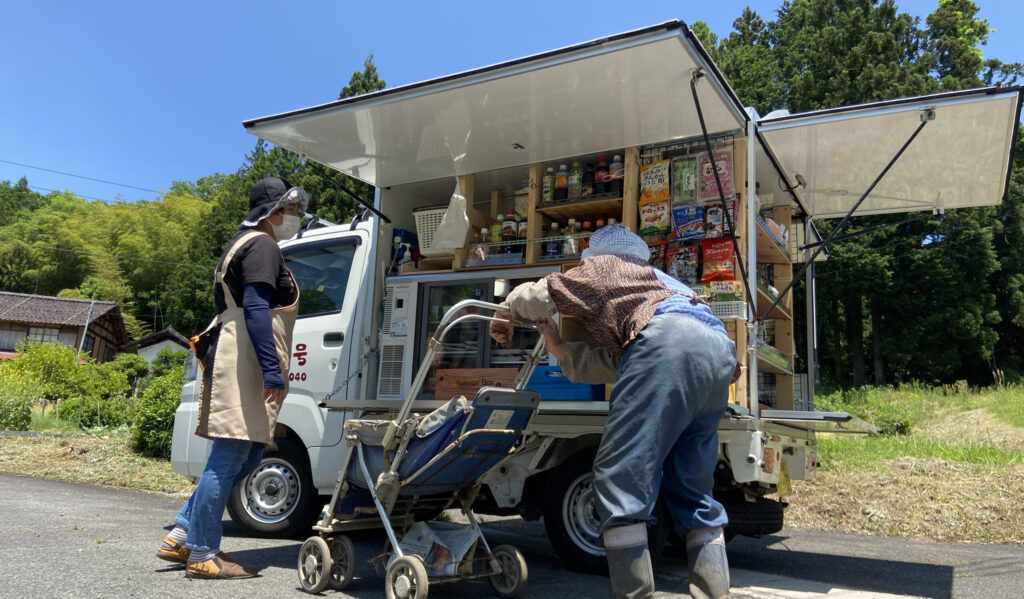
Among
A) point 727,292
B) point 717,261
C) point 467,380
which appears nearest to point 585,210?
point 717,261

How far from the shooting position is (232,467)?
11.4 ft

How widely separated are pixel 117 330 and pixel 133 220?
963 cm

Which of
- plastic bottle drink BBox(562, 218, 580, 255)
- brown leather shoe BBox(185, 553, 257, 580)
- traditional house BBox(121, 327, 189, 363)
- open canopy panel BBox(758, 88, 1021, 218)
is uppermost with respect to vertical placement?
traditional house BBox(121, 327, 189, 363)

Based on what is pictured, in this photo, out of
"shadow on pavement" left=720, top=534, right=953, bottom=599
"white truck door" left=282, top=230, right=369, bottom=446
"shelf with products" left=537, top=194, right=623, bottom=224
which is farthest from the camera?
"shelf with products" left=537, top=194, right=623, bottom=224

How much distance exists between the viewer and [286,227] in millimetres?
3922

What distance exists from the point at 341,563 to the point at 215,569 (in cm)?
57

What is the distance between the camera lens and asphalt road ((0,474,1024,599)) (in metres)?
3.24

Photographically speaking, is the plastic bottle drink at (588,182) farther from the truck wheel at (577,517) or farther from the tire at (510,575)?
the tire at (510,575)

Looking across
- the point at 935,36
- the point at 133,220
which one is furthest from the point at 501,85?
the point at 133,220

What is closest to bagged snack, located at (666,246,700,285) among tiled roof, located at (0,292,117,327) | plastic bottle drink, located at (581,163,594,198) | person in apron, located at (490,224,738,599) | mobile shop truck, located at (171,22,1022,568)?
mobile shop truck, located at (171,22,1022,568)

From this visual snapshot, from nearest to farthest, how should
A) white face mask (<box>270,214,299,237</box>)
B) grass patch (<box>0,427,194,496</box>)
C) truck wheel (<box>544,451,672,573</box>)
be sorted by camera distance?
white face mask (<box>270,214,299,237</box>) → truck wheel (<box>544,451,672,573</box>) → grass patch (<box>0,427,194,496</box>)

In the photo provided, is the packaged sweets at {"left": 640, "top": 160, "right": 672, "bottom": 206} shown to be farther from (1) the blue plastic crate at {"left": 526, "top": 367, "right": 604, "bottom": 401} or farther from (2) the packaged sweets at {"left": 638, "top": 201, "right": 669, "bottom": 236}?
(1) the blue plastic crate at {"left": 526, "top": 367, "right": 604, "bottom": 401}

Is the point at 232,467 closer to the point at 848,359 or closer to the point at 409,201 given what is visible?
the point at 409,201

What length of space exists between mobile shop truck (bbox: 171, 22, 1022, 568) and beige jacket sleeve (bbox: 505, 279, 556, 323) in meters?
1.48
